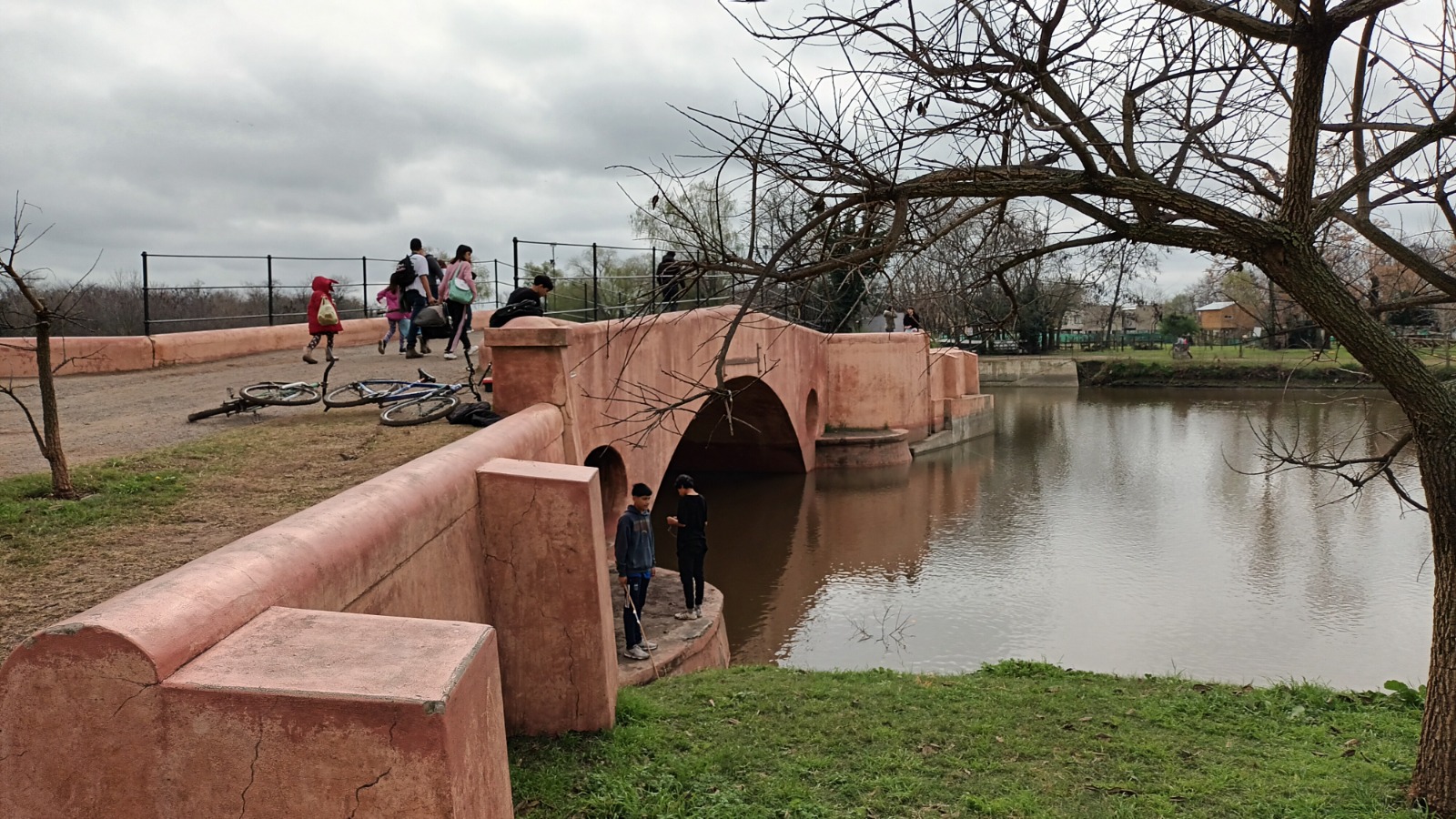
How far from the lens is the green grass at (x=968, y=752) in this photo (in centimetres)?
493

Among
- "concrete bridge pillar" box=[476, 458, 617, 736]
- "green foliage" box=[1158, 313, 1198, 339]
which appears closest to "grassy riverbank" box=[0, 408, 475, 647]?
"concrete bridge pillar" box=[476, 458, 617, 736]

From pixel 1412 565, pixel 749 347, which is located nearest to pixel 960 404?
pixel 749 347

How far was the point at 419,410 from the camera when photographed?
28.8 feet

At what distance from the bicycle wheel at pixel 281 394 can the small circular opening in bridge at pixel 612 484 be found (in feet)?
9.78

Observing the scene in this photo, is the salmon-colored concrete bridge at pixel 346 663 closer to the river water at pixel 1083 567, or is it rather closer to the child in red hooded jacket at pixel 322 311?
the river water at pixel 1083 567

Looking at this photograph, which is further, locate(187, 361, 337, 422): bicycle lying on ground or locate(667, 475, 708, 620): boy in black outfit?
locate(187, 361, 337, 422): bicycle lying on ground

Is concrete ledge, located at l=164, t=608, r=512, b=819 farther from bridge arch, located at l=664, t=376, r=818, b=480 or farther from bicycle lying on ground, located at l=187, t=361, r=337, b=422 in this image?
bridge arch, located at l=664, t=376, r=818, b=480

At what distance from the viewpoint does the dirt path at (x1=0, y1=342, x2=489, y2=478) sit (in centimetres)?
785

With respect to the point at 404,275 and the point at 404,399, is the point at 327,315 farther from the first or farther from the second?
the point at 404,399

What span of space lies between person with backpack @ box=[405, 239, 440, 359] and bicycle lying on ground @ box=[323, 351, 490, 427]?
3272 mm

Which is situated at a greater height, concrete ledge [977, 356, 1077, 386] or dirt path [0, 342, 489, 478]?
dirt path [0, 342, 489, 478]

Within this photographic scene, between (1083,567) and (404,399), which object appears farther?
(1083,567)

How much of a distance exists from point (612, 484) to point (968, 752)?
650cm

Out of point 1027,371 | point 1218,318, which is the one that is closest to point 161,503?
point 1027,371
